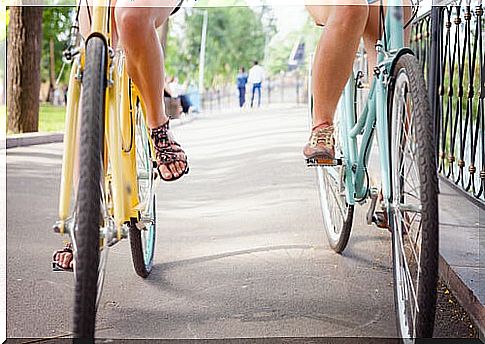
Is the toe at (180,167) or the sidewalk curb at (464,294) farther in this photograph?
the toe at (180,167)

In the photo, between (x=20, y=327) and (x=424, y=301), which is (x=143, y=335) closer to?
(x=20, y=327)

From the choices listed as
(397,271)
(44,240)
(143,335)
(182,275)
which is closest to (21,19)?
(44,240)

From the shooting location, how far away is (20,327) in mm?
2145

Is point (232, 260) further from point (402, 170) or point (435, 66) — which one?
point (435, 66)

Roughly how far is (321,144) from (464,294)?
499 mm

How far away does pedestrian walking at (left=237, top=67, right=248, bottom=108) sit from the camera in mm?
2660

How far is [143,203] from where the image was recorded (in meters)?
2.05

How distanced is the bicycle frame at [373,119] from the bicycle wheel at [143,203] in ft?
1.68

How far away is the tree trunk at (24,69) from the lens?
17.1ft

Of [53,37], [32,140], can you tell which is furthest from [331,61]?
[53,37]

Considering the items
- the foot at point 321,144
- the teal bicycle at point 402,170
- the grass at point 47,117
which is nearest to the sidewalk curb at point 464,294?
the teal bicycle at point 402,170

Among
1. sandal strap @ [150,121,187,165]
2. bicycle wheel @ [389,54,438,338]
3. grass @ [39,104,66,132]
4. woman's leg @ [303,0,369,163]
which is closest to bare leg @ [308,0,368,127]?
woman's leg @ [303,0,369,163]

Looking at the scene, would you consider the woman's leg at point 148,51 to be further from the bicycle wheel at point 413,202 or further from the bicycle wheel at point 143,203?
the bicycle wheel at point 413,202

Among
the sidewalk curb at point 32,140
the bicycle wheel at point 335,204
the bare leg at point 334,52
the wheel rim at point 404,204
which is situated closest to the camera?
the wheel rim at point 404,204
